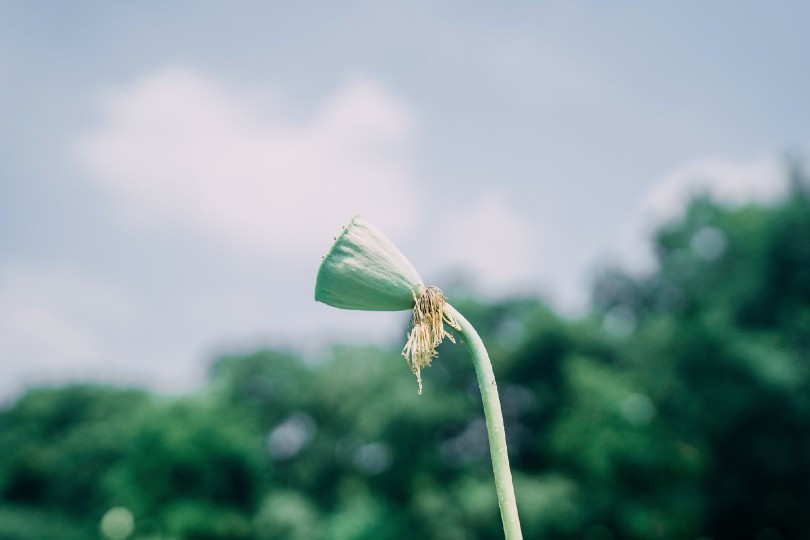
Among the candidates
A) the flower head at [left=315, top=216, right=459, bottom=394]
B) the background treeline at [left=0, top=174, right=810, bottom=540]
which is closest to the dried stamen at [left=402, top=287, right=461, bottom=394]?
the flower head at [left=315, top=216, right=459, bottom=394]

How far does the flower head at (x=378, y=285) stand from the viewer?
1.21 metres

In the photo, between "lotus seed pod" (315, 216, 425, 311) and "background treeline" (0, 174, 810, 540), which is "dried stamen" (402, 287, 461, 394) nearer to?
"lotus seed pod" (315, 216, 425, 311)

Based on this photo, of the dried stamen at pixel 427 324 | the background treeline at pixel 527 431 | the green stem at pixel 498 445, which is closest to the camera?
the green stem at pixel 498 445

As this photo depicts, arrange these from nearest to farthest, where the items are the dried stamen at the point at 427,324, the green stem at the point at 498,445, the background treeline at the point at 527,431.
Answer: the green stem at the point at 498,445
the dried stamen at the point at 427,324
the background treeline at the point at 527,431

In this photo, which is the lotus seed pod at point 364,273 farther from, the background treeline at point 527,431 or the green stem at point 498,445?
the background treeline at point 527,431

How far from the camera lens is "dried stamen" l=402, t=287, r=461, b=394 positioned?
127 centimetres

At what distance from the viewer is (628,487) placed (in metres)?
21.2

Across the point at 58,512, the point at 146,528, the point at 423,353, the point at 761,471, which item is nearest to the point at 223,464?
the point at 146,528

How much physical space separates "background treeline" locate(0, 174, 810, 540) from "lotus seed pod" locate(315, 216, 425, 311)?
1883cm

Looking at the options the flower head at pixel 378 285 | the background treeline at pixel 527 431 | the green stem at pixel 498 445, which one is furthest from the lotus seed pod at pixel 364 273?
the background treeline at pixel 527 431

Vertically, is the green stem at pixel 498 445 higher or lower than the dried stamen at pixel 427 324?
lower

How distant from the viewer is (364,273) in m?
1.21

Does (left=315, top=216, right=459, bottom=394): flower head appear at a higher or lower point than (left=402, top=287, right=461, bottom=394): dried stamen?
higher

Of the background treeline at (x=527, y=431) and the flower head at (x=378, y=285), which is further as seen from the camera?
the background treeline at (x=527, y=431)
